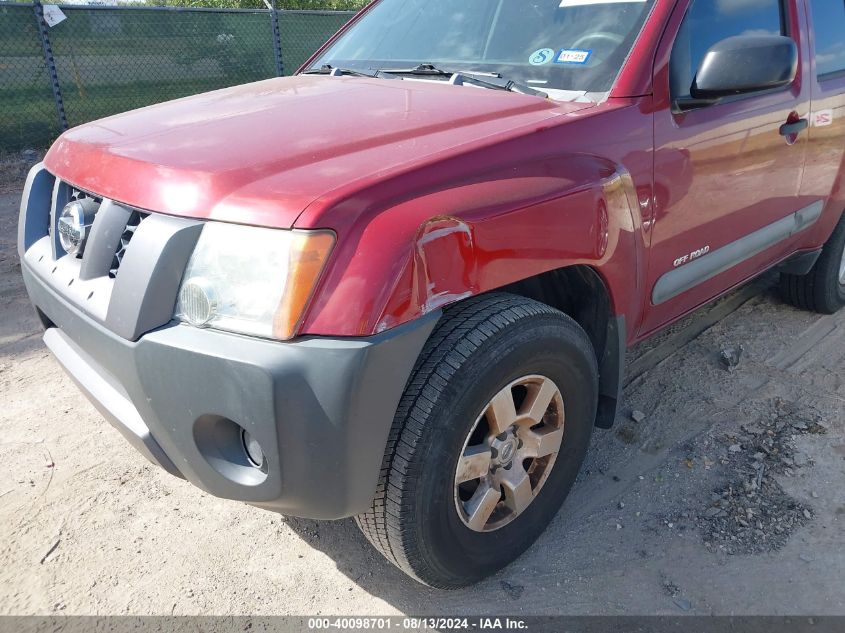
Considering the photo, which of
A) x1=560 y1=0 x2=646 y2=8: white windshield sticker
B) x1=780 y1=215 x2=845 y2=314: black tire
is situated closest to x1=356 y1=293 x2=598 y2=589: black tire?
x1=560 y1=0 x2=646 y2=8: white windshield sticker

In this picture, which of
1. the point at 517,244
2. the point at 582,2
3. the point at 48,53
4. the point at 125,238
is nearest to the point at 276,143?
the point at 125,238

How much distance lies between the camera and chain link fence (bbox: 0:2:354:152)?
26.3 ft

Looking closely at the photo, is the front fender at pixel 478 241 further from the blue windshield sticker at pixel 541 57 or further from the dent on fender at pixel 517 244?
the blue windshield sticker at pixel 541 57

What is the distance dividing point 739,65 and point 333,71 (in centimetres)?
157

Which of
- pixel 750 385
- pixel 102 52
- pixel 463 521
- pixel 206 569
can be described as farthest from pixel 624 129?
pixel 102 52

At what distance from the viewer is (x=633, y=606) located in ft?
6.86

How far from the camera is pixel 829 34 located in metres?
3.20

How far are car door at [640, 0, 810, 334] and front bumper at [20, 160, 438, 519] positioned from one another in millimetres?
1171

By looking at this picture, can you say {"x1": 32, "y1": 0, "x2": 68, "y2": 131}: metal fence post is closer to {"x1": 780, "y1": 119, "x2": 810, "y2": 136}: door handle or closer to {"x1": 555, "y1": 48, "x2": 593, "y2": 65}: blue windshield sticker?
{"x1": 555, "y1": 48, "x2": 593, "y2": 65}: blue windshield sticker

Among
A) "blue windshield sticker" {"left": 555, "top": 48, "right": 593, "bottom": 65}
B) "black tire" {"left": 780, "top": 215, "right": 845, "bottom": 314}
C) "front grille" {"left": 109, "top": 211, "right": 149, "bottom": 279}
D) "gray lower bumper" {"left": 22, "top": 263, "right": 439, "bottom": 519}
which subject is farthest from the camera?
"black tire" {"left": 780, "top": 215, "right": 845, "bottom": 314}

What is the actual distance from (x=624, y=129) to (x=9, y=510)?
97.2 inches

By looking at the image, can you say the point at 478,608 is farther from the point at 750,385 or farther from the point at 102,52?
the point at 102,52

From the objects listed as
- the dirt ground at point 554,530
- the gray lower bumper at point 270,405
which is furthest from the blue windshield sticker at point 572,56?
the dirt ground at point 554,530

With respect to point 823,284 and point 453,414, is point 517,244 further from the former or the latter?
point 823,284
